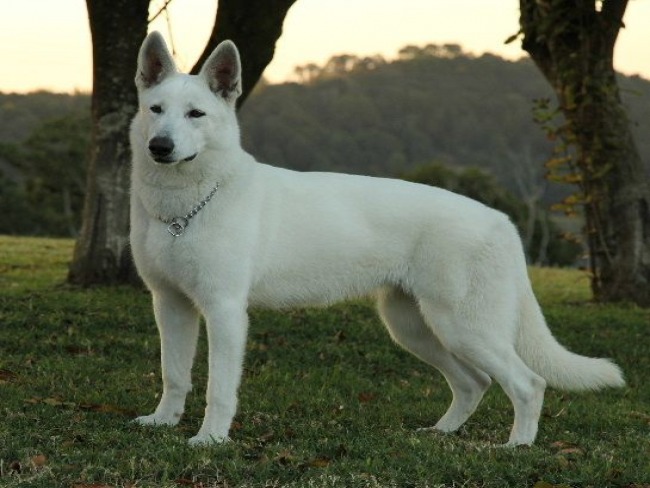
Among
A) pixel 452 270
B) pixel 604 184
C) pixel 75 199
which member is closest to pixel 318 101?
pixel 75 199

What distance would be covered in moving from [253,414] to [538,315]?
6.72 ft

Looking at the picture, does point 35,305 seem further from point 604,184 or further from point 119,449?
point 604,184

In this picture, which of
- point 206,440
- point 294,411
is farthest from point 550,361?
point 206,440

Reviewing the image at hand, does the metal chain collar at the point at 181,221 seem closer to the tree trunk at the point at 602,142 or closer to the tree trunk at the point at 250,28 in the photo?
the tree trunk at the point at 250,28

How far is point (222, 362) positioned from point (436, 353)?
1.70 m

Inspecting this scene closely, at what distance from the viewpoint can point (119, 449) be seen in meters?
5.70

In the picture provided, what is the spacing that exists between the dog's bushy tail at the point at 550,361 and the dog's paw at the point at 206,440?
215 centimetres

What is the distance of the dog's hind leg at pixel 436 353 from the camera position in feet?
22.8

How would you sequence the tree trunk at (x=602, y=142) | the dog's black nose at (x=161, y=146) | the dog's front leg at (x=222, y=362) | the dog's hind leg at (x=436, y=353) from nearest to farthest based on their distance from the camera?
1. the dog's black nose at (x=161, y=146)
2. the dog's front leg at (x=222, y=362)
3. the dog's hind leg at (x=436, y=353)
4. the tree trunk at (x=602, y=142)

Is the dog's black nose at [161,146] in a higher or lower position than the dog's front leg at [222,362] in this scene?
higher

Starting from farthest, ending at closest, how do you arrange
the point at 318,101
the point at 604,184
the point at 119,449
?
the point at 318,101, the point at 604,184, the point at 119,449

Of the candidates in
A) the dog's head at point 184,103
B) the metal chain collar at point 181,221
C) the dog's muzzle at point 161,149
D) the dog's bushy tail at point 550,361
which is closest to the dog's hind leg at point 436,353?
the dog's bushy tail at point 550,361

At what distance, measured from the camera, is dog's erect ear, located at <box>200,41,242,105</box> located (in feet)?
19.8

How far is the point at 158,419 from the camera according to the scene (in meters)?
6.57
